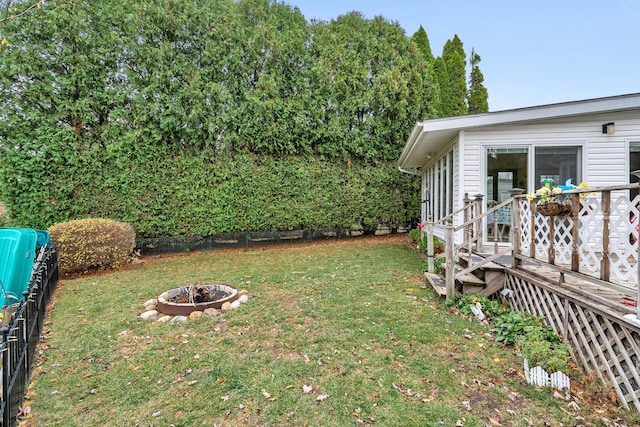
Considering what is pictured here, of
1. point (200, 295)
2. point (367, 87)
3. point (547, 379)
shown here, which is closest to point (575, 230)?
point (547, 379)

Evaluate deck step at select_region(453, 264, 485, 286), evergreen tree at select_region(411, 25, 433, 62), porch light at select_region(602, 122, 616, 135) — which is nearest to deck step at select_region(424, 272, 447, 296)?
deck step at select_region(453, 264, 485, 286)

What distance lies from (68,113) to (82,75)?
108 cm

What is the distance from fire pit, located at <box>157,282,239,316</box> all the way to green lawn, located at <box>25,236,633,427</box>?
0.33 metres

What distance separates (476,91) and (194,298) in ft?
70.3

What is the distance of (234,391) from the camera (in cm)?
260

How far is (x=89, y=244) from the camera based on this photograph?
22.4ft

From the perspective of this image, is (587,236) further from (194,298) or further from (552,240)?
(194,298)

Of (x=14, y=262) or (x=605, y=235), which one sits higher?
(x=605, y=235)

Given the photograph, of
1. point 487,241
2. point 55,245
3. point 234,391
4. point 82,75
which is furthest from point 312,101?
point 234,391

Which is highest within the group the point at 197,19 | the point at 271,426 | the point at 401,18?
the point at 401,18

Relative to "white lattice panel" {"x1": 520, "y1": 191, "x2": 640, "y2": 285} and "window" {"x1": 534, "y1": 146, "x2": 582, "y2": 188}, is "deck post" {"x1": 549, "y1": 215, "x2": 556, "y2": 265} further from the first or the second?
"window" {"x1": 534, "y1": 146, "x2": 582, "y2": 188}

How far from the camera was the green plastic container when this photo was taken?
13.1 feet

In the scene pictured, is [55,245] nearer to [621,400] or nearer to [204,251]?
[204,251]

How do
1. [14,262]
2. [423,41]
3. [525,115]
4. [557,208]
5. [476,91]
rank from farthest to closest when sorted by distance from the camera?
[476,91], [423,41], [525,115], [14,262], [557,208]
